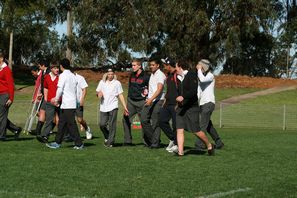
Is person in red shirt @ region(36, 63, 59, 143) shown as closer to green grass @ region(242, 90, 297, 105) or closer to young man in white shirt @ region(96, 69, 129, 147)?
young man in white shirt @ region(96, 69, 129, 147)

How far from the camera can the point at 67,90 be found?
12.2 meters

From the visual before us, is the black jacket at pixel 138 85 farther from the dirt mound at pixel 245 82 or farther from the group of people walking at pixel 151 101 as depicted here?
the dirt mound at pixel 245 82

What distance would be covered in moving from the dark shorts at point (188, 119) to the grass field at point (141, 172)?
538 mm

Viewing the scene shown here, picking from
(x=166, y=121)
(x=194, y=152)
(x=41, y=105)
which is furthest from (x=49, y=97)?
(x=194, y=152)

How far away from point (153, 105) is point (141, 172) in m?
4.03

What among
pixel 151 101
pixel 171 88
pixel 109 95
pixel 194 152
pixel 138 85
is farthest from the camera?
pixel 109 95

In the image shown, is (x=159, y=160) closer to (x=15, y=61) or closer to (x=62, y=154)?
(x=62, y=154)

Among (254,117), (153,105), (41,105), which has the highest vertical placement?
(153,105)

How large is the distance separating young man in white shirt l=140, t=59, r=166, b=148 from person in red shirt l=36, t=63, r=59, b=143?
216 cm

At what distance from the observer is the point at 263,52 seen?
169ft

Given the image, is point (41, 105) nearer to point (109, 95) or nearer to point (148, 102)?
point (109, 95)

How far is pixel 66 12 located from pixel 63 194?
44180mm

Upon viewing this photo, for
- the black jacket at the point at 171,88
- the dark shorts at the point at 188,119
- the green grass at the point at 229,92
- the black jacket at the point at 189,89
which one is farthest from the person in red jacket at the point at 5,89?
the green grass at the point at 229,92

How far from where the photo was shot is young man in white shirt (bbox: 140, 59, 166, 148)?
12.7 metres
